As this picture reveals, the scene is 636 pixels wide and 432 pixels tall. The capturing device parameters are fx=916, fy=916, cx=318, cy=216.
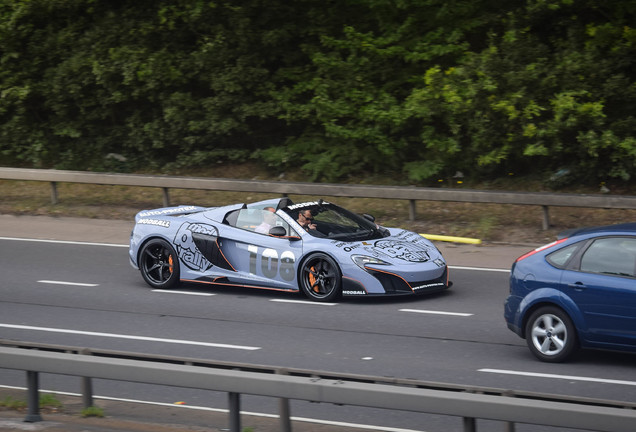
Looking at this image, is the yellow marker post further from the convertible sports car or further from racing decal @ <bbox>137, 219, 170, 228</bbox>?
racing decal @ <bbox>137, 219, 170, 228</bbox>

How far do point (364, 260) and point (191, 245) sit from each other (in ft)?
8.95

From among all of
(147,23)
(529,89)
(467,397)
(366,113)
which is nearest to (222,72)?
(147,23)

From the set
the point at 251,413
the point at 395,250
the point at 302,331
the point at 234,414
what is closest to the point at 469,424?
the point at 234,414

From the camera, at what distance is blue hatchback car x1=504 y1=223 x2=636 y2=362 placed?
8852 mm

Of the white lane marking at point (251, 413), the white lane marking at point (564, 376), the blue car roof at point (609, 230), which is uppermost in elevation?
the blue car roof at point (609, 230)

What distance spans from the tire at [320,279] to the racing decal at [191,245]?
4.98ft

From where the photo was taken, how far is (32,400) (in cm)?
709

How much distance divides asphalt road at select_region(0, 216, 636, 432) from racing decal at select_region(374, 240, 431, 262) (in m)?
0.61

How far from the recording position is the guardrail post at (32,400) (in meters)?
7.05

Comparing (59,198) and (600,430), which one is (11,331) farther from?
(59,198)

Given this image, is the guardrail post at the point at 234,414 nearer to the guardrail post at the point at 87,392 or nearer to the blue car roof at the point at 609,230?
the guardrail post at the point at 87,392

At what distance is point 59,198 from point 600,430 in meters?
18.0

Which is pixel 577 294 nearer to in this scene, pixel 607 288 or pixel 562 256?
pixel 607 288

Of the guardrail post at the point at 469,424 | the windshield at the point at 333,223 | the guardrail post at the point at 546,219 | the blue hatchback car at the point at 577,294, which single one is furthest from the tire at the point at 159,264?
the guardrail post at the point at 469,424
